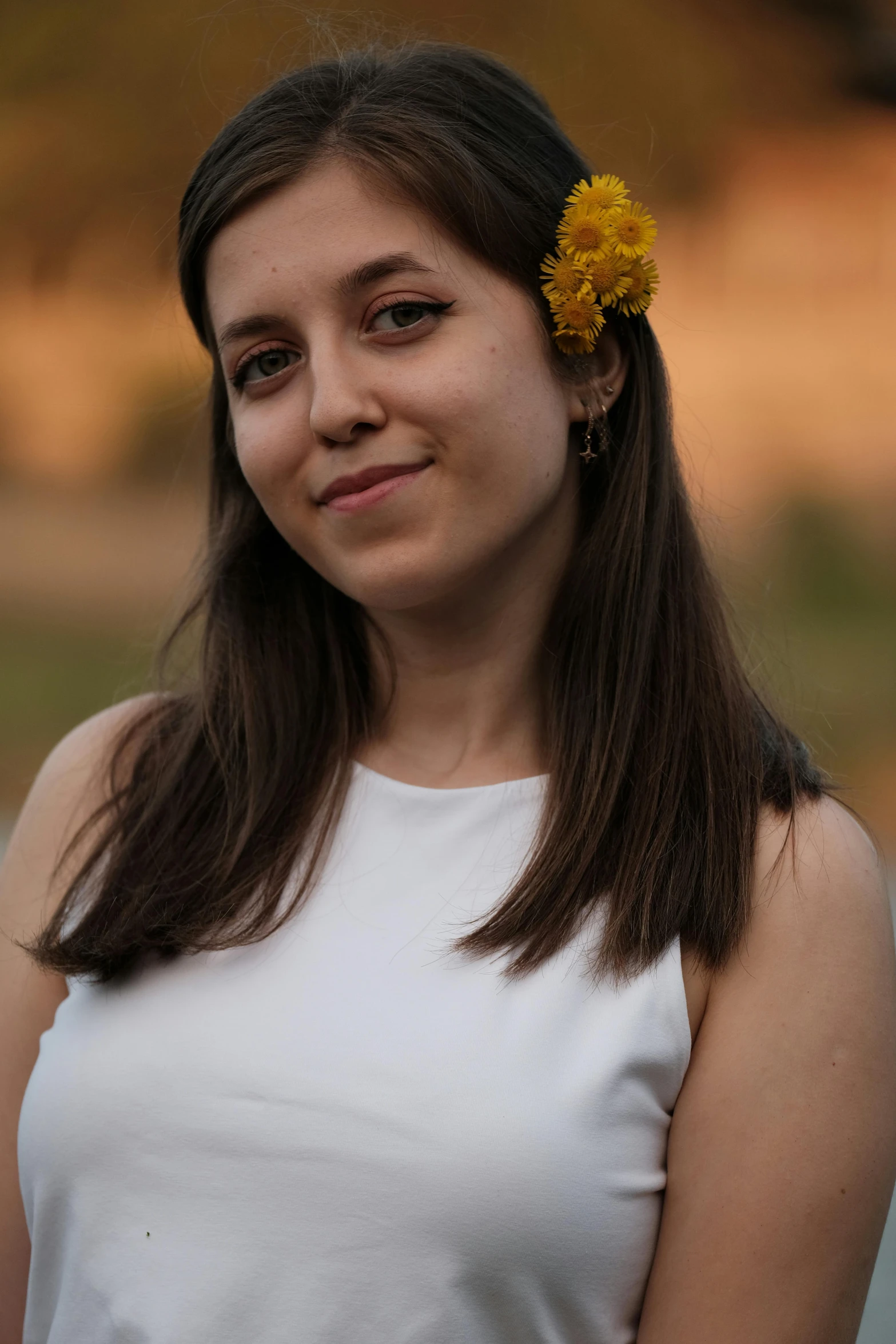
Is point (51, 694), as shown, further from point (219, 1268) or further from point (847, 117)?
point (219, 1268)

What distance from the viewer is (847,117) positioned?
4707 millimetres

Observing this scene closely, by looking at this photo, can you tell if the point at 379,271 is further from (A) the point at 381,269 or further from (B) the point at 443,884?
(B) the point at 443,884

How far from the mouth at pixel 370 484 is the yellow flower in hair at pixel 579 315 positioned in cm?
24

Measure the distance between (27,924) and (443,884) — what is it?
559mm

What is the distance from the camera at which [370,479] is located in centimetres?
138

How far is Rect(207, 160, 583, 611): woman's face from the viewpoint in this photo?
134cm

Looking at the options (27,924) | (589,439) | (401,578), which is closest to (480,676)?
(401,578)

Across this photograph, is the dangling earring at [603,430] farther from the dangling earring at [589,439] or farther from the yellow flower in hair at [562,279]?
the yellow flower in hair at [562,279]

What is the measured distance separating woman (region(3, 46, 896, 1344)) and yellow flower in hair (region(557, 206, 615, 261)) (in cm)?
2

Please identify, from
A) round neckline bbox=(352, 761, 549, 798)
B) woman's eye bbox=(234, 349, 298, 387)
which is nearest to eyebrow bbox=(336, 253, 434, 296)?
woman's eye bbox=(234, 349, 298, 387)

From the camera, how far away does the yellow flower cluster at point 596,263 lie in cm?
142

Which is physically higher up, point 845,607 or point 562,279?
point 845,607

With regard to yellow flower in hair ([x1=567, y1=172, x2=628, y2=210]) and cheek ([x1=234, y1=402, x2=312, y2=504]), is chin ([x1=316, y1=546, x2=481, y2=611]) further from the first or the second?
yellow flower in hair ([x1=567, y1=172, x2=628, y2=210])

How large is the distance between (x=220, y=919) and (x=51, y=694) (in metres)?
4.79
